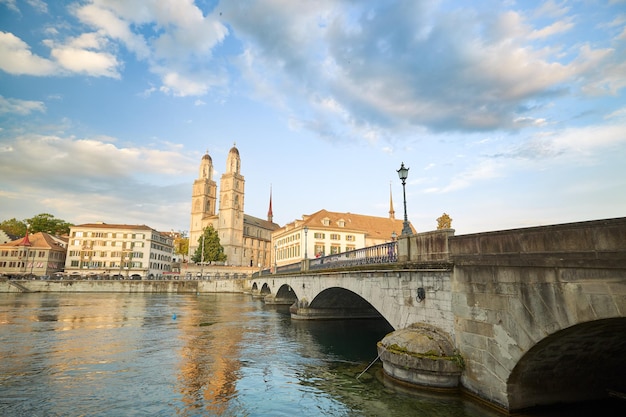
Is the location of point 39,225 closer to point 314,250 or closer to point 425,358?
point 314,250

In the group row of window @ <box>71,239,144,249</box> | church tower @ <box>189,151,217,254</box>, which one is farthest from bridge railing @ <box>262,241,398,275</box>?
church tower @ <box>189,151,217,254</box>

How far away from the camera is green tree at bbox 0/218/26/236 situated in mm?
113506

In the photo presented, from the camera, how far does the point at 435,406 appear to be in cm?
988

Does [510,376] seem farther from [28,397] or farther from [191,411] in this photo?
[28,397]

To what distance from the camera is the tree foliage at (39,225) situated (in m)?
106

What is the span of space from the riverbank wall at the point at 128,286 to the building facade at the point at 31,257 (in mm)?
15302

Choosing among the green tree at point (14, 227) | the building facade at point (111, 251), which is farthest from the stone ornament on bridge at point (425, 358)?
the green tree at point (14, 227)

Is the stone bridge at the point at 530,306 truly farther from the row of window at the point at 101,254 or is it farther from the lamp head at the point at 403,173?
the row of window at the point at 101,254

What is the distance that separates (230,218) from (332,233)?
5813 centimetres

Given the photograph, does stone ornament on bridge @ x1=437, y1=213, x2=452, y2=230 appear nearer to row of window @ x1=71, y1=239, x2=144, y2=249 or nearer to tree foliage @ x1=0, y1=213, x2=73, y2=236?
row of window @ x1=71, y1=239, x2=144, y2=249

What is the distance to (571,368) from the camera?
30.2 ft

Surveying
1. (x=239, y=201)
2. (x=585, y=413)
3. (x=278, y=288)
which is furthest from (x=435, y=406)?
(x=239, y=201)

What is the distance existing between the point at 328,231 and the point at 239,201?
200 ft

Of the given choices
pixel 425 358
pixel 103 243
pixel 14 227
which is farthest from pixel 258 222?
→ pixel 425 358
